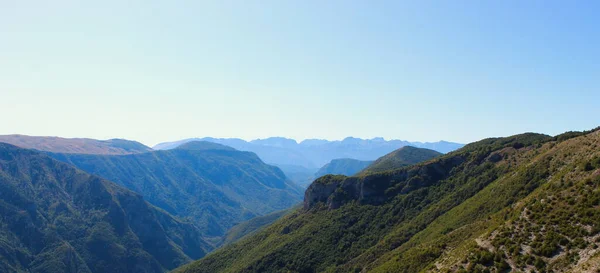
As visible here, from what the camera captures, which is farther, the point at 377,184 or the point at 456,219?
the point at 377,184

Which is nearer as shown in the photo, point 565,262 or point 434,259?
point 565,262

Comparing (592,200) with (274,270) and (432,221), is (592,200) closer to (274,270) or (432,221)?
(432,221)

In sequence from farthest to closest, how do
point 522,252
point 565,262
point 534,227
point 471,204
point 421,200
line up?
point 421,200 → point 471,204 → point 534,227 → point 522,252 → point 565,262

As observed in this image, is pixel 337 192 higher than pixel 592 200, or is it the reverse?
pixel 592 200

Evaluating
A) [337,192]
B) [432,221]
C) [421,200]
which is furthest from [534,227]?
[337,192]

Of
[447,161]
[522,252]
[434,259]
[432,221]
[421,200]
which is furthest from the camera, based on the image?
[447,161]

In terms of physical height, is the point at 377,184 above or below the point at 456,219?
above

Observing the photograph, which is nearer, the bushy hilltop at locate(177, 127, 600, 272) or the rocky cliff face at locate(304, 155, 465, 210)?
the bushy hilltop at locate(177, 127, 600, 272)

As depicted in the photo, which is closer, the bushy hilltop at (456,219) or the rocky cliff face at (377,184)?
the bushy hilltop at (456,219)
